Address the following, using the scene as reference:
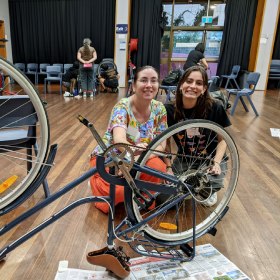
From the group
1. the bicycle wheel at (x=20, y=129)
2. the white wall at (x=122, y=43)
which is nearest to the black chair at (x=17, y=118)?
the bicycle wheel at (x=20, y=129)

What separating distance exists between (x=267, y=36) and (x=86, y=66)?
508 cm

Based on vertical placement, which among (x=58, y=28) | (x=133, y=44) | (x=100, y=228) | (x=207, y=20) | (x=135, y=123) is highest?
(x=207, y=20)

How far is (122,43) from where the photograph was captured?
7.07 meters

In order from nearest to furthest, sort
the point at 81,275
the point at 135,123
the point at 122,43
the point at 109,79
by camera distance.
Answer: the point at 81,275 → the point at 135,123 → the point at 109,79 → the point at 122,43

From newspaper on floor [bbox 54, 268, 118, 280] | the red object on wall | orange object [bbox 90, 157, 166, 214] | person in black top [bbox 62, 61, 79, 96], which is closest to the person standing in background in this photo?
person in black top [bbox 62, 61, 79, 96]

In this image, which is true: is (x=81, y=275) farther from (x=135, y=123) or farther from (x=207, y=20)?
(x=207, y=20)

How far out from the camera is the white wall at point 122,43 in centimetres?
683

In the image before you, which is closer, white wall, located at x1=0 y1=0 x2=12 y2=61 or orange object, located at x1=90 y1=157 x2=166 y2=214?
orange object, located at x1=90 y1=157 x2=166 y2=214

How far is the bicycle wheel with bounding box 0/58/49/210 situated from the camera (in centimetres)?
83

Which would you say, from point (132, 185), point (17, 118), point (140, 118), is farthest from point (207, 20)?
point (132, 185)

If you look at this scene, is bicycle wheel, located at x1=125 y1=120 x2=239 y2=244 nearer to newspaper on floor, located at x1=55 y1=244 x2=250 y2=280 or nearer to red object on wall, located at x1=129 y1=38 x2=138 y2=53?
newspaper on floor, located at x1=55 y1=244 x2=250 y2=280

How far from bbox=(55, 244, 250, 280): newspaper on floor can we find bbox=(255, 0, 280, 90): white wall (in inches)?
286

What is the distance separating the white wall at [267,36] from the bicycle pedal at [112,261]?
7.55 metres

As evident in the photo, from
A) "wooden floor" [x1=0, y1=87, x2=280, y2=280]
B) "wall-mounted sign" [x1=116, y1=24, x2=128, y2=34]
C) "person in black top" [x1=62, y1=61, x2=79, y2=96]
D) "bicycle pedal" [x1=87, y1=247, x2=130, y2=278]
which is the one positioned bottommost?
"wooden floor" [x1=0, y1=87, x2=280, y2=280]
